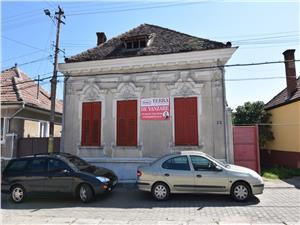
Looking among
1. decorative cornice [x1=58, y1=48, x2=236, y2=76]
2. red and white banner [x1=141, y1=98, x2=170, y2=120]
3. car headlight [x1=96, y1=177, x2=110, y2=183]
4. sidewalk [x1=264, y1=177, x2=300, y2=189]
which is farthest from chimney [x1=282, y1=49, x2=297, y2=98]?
car headlight [x1=96, y1=177, x2=110, y2=183]

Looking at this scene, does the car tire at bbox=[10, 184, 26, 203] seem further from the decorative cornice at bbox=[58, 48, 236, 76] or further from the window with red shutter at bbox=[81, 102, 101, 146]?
the decorative cornice at bbox=[58, 48, 236, 76]

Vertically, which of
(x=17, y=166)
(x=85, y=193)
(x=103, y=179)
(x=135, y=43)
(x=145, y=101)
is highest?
(x=135, y=43)

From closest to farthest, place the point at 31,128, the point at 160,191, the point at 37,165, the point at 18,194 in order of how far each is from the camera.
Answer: the point at 160,191
the point at 18,194
the point at 37,165
the point at 31,128

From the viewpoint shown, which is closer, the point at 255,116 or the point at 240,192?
the point at 240,192

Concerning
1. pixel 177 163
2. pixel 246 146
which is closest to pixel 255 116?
pixel 246 146

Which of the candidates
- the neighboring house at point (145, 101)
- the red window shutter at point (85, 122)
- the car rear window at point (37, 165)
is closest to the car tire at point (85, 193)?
the car rear window at point (37, 165)

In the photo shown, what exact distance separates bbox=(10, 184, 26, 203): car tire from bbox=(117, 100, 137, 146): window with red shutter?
479 cm

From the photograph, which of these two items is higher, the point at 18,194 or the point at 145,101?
the point at 145,101

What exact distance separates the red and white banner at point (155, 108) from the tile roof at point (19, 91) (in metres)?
6.15

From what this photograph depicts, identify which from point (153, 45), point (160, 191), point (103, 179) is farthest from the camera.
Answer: point (153, 45)

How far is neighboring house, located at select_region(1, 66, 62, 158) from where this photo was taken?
14516mm

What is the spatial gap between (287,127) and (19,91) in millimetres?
16032

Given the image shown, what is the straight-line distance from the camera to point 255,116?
1931 centimetres

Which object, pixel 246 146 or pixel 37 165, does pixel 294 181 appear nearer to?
pixel 246 146
